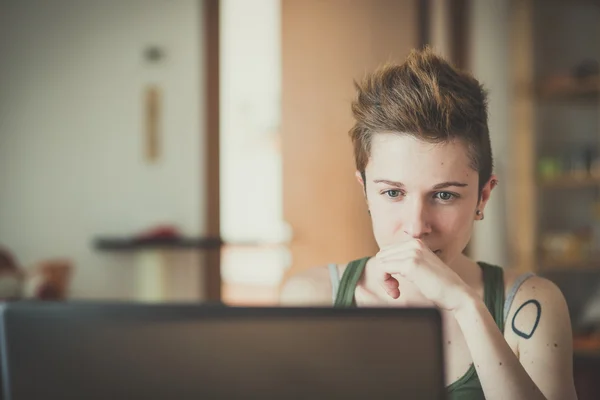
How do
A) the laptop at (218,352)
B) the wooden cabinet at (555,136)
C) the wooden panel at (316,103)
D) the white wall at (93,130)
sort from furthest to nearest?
the white wall at (93,130) < the wooden cabinet at (555,136) < the wooden panel at (316,103) < the laptop at (218,352)

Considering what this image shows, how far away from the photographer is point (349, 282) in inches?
39.6

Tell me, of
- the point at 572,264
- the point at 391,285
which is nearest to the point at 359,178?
the point at 391,285

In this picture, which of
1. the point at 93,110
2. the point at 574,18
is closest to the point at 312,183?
the point at 93,110

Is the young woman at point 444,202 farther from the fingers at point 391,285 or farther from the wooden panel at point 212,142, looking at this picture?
the wooden panel at point 212,142

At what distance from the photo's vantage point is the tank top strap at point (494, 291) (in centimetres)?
95

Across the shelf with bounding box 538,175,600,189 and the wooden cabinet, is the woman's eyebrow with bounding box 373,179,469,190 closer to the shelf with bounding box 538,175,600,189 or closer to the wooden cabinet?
the wooden cabinet

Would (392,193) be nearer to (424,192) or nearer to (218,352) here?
(424,192)

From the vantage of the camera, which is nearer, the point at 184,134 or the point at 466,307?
the point at 466,307

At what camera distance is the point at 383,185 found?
0.95 meters

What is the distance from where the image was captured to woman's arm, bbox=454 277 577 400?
2.74 feet

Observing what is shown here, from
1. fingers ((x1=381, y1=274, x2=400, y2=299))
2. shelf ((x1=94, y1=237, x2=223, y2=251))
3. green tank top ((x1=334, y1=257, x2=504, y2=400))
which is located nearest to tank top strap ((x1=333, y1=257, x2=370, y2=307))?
green tank top ((x1=334, y1=257, x2=504, y2=400))

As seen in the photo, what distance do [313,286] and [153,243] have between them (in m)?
3.05

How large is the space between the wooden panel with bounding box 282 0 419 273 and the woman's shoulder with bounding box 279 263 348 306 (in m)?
2.25

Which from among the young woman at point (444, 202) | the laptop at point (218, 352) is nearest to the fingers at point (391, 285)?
the young woman at point (444, 202)
